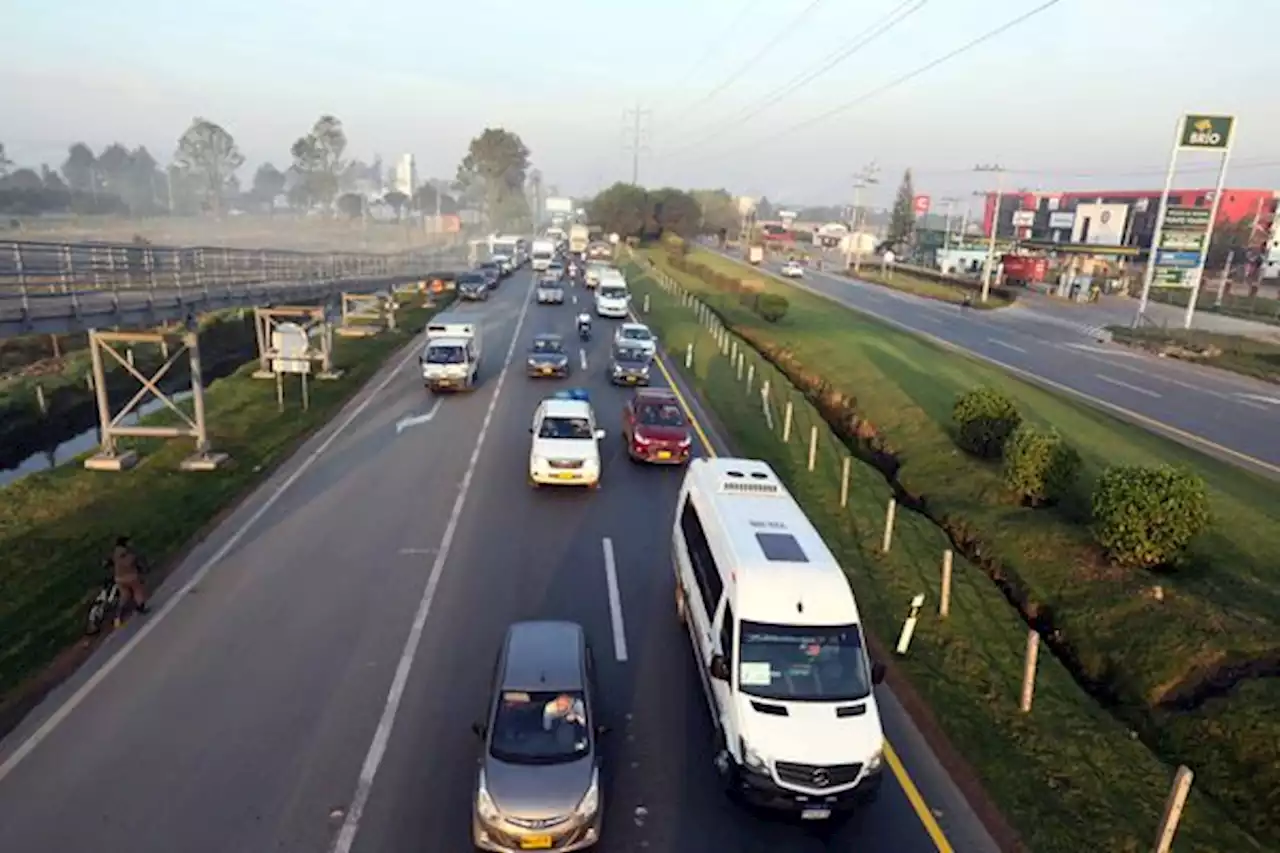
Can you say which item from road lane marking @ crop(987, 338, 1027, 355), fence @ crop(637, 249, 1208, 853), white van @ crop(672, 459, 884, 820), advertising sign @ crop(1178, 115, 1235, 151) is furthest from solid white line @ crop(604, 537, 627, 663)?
advertising sign @ crop(1178, 115, 1235, 151)

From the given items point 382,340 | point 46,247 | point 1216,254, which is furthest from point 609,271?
point 1216,254

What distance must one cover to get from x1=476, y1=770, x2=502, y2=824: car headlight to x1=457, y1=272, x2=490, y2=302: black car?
178 ft

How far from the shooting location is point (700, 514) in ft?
45.6

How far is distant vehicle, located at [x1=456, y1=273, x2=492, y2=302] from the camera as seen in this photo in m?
60.6

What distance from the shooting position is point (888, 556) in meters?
17.6

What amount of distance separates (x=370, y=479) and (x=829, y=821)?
50.0 feet

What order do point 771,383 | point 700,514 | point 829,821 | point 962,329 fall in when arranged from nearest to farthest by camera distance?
Result: 1. point 829,821
2. point 700,514
3. point 771,383
4. point 962,329

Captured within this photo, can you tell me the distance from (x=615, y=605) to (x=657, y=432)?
8468 mm

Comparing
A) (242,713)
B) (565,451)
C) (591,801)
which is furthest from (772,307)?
(591,801)

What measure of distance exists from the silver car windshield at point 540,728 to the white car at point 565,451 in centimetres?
1090

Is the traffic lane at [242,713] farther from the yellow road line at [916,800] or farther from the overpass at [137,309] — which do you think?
the yellow road line at [916,800]

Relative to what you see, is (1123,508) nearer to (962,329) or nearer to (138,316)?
(138,316)

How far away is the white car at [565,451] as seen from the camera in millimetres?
20578

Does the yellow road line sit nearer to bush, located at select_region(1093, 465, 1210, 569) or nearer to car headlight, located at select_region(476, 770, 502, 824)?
car headlight, located at select_region(476, 770, 502, 824)
